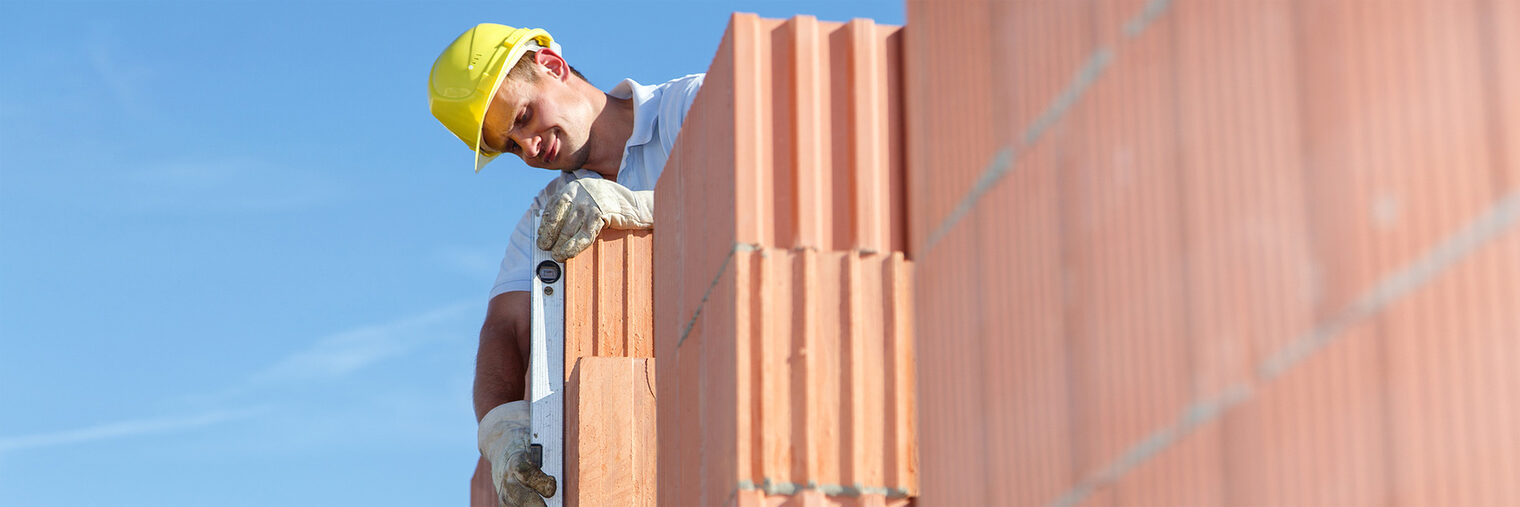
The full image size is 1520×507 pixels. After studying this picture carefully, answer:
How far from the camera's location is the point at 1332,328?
5.37ft

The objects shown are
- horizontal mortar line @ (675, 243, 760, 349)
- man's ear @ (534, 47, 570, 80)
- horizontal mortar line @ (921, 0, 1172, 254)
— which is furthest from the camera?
man's ear @ (534, 47, 570, 80)

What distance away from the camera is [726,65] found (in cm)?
383

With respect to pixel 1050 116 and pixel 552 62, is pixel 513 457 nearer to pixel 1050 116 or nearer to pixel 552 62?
pixel 552 62

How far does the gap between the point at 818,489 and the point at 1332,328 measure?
75.1 inches

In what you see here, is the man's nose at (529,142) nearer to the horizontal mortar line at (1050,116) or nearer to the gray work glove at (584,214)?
the gray work glove at (584,214)

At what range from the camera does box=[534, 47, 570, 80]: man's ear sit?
25.9 feet

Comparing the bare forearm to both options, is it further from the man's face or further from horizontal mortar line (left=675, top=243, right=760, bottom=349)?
horizontal mortar line (left=675, top=243, right=760, bottom=349)

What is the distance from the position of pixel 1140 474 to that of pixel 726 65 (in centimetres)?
202

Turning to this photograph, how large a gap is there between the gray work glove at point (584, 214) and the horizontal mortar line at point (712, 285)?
2.24m

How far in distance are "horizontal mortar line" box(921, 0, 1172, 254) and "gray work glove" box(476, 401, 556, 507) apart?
13.3 feet

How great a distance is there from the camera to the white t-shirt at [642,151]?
7.40 metres

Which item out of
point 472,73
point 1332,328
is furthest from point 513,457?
point 1332,328

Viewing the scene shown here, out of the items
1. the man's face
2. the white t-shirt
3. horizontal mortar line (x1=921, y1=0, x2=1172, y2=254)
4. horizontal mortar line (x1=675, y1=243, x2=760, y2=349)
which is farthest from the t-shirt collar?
horizontal mortar line (x1=921, y1=0, x2=1172, y2=254)

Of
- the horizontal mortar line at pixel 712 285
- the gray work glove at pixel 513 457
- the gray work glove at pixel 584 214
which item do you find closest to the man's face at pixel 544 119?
the gray work glove at pixel 584 214
